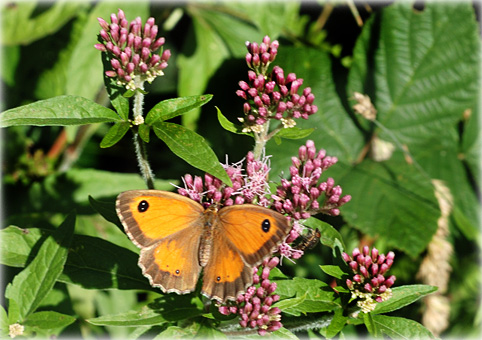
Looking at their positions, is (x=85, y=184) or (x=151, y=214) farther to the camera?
(x=85, y=184)

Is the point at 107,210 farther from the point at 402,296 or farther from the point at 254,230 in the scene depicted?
the point at 402,296

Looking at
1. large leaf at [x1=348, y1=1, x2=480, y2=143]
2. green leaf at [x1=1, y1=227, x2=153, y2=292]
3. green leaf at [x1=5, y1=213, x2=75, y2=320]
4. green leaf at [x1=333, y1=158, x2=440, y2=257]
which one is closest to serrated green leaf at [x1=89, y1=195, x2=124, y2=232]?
green leaf at [x1=5, y1=213, x2=75, y2=320]

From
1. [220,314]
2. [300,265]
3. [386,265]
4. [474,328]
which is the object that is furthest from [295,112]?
[474,328]

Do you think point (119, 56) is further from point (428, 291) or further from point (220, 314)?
point (428, 291)

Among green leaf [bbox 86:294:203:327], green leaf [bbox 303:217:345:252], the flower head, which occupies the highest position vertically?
green leaf [bbox 303:217:345:252]

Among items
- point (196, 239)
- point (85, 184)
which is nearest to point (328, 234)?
point (196, 239)

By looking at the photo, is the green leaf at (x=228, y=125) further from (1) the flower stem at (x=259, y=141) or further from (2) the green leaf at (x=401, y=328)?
(2) the green leaf at (x=401, y=328)

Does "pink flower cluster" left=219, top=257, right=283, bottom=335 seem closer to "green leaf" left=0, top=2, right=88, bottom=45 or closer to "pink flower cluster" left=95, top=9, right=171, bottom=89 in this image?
"pink flower cluster" left=95, top=9, right=171, bottom=89

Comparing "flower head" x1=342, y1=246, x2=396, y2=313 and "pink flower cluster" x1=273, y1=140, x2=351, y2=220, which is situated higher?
"pink flower cluster" x1=273, y1=140, x2=351, y2=220
